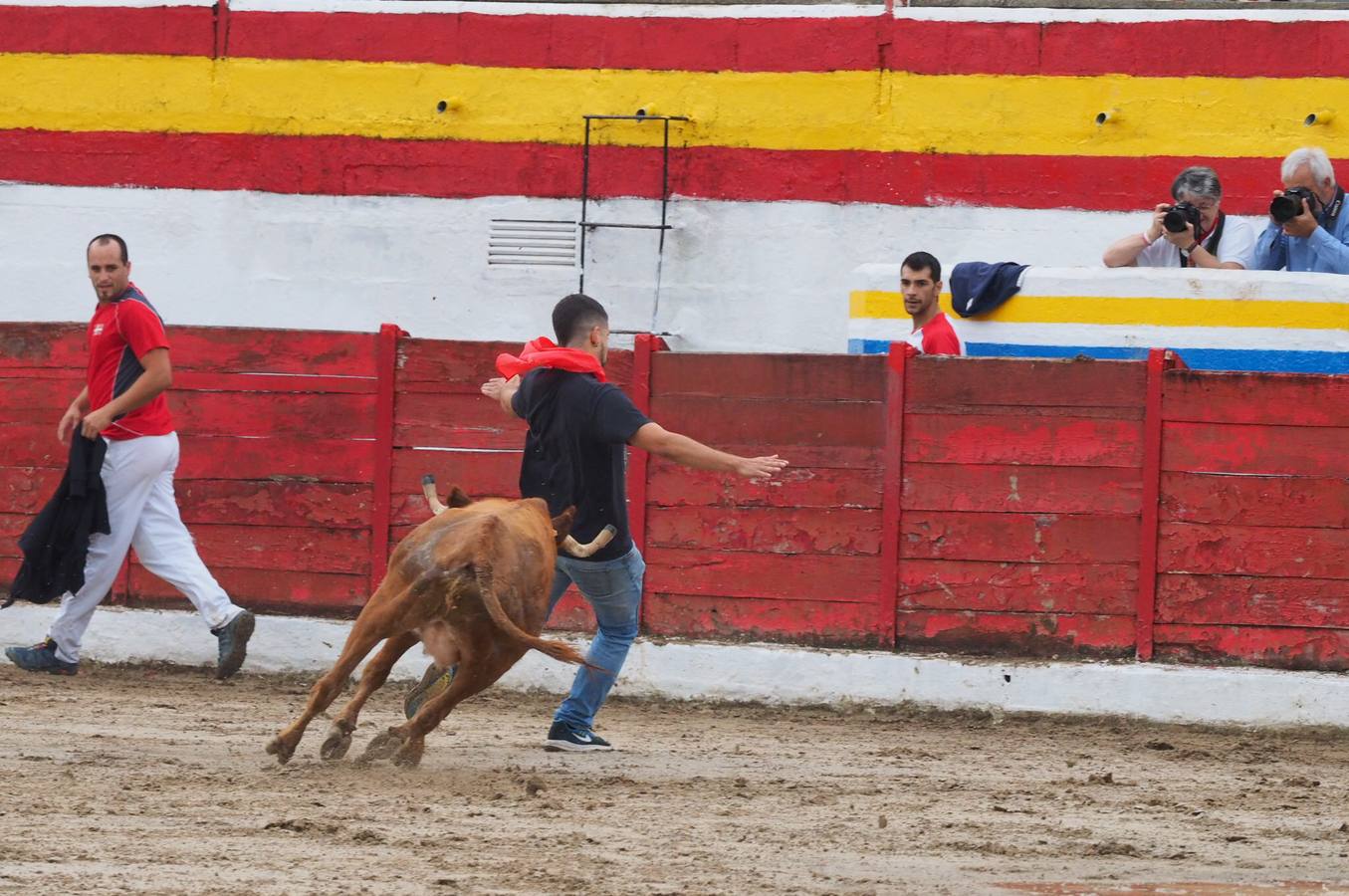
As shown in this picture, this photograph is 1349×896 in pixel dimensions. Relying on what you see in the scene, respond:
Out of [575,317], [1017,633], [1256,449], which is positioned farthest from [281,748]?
[1256,449]

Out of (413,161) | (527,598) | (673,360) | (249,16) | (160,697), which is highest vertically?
(249,16)

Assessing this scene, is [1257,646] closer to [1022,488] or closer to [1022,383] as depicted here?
[1022,488]

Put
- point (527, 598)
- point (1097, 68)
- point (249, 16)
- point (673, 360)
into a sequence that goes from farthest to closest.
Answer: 1. point (249, 16)
2. point (1097, 68)
3. point (673, 360)
4. point (527, 598)

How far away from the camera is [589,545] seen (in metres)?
6.14

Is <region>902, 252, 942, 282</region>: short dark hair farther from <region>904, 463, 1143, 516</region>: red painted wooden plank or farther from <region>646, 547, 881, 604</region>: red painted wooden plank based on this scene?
<region>646, 547, 881, 604</region>: red painted wooden plank

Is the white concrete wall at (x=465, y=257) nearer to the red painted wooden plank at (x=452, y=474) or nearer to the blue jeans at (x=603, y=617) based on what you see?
the red painted wooden plank at (x=452, y=474)

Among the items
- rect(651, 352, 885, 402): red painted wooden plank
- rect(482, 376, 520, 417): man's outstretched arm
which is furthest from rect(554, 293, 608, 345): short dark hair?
rect(651, 352, 885, 402): red painted wooden plank

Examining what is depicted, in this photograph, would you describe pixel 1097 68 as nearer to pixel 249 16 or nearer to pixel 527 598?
pixel 249 16

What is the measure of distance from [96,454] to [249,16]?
4.27 meters

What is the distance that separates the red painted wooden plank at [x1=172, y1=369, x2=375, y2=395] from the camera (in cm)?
846

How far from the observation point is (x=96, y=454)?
7766 mm

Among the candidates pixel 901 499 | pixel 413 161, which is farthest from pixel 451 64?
pixel 901 499

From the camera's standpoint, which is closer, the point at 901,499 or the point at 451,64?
the point at 901,499

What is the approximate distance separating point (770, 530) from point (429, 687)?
2.15 m
